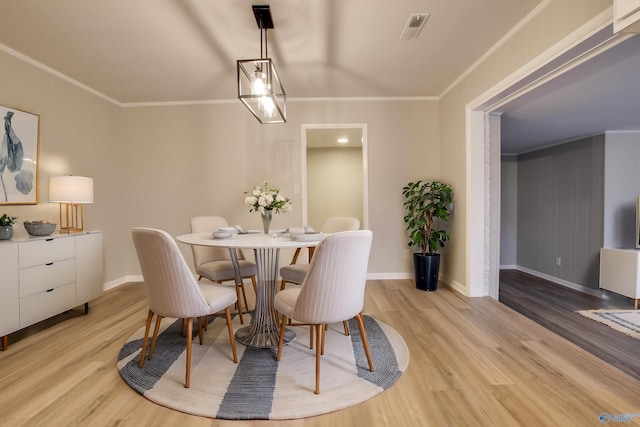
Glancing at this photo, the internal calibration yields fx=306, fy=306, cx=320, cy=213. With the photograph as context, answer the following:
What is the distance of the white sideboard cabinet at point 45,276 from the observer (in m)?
Answer: 2.24

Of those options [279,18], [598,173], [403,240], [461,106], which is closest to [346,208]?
[403,240]

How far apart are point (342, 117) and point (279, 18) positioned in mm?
1862

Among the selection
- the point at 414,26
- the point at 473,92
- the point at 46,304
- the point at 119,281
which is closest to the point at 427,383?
the point at 414,26

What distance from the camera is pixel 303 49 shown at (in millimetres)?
2768

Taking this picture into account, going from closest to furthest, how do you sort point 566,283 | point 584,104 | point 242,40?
point 242,40
point 584,104
point 566,283

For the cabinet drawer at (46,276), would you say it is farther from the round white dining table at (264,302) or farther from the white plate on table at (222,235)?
the white plate on table at (222,235)

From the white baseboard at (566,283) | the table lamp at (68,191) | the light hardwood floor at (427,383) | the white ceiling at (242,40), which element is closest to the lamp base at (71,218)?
the table lamp at (68,191)

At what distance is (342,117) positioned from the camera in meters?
4.07

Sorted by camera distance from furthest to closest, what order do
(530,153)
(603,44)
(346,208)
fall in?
(346,208)
(530,153)
(603,44)

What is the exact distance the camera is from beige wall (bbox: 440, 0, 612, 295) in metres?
1.99

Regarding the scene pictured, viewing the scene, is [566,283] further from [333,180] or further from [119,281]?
[119,281]

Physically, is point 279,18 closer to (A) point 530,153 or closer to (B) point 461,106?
(B) point 461,106

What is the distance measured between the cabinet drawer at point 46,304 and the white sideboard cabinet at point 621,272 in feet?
19.6

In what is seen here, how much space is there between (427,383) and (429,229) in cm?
224
